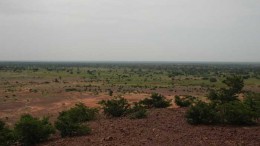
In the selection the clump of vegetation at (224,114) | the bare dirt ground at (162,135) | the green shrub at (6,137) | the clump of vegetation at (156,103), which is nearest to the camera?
the bare dirt ground at (162,135)

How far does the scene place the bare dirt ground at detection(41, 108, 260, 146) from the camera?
12.1 metres

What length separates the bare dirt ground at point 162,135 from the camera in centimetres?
1212

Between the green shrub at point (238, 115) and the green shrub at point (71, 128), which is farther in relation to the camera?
the green shrub at point (238, 115)

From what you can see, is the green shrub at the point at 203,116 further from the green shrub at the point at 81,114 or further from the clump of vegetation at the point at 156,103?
the clump of vegetation at the point at 156,103

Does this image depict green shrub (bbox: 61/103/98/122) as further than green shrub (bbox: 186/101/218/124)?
Yes

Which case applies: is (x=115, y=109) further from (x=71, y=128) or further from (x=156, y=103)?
(x=71, y=128)

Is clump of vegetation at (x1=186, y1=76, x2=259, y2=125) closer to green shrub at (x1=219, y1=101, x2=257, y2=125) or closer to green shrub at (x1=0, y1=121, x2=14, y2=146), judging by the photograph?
green shrub at (x1=219, y1=101, x2=257, y2=125)

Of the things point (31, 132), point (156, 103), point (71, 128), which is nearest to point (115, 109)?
point (156, 103)

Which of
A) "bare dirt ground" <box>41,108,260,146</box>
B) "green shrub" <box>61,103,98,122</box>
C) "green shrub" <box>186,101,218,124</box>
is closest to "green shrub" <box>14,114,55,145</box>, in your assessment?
"bare dirt ground" <box>41,108,260,146</box>

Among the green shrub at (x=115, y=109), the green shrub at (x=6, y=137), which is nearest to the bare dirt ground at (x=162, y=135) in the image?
the green shrub at (x=6, y=137)

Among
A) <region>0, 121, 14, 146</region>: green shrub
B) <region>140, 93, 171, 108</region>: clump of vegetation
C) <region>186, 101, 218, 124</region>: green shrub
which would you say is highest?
<region>186, 101, 218, 124</region>: green shrub

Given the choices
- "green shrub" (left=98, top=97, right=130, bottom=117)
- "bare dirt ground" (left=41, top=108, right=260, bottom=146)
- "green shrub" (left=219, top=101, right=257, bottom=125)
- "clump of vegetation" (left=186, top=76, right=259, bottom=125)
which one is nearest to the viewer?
"bare dirt ground" (left=41, top=108, right=260, bottom=146)

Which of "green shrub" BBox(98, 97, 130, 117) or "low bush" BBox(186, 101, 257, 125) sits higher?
"low bush" BBox(186, 101, 257, 125)

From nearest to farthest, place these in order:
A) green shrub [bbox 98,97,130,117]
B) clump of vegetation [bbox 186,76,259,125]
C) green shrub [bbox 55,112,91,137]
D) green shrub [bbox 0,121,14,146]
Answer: green shrub [bbox 0,121,14,146] < green shrub [bbox 55,112,91,137] < clump of vegetation [bbox 186,76,259,125] < green shrub [bbox 98,97,130,117]
